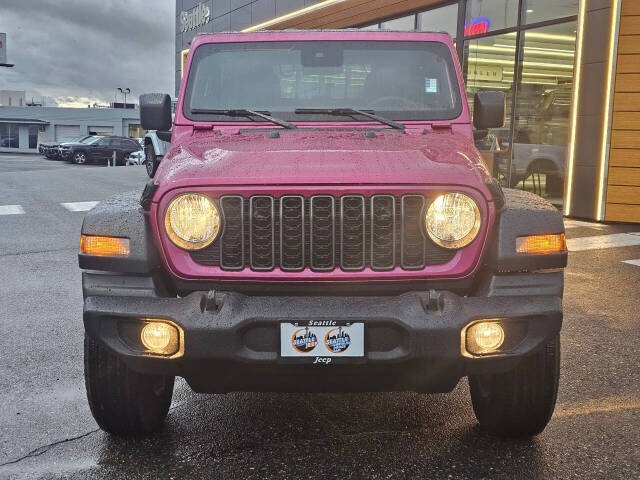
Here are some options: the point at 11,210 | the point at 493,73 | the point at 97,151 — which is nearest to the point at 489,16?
the point at 493,73

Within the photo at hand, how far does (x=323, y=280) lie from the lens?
2.71 metres

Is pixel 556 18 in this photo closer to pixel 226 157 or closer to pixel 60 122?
pixel 226 157

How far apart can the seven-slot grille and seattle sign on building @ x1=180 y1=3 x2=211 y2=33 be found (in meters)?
28.0

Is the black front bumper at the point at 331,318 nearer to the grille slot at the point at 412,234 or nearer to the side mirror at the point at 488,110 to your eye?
the grille slot at the point at 412,234

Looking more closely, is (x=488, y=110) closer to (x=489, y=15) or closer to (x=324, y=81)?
(x=324, y=81)

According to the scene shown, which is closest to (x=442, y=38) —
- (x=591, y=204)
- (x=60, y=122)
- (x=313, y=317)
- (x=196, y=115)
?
(x=196, y=115)

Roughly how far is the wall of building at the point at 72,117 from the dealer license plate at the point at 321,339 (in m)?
67.6

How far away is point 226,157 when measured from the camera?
296cm

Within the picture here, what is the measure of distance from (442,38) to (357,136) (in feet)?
3.47

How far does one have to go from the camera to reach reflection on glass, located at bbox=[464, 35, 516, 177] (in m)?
13.9

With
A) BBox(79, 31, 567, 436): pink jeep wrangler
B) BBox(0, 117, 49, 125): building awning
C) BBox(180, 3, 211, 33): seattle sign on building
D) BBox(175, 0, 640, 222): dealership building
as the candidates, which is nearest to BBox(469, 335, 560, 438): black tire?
BBox(79, 31, 567, 436): pink jeep wrangler

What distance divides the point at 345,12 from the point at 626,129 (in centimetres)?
927

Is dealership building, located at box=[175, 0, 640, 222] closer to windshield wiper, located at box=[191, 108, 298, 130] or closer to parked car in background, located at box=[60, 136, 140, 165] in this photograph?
windshield wiper, located at box=[191, 108, 298, 130]

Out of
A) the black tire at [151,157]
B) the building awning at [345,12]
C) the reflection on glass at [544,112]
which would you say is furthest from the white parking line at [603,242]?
the black tire at [151,157]
